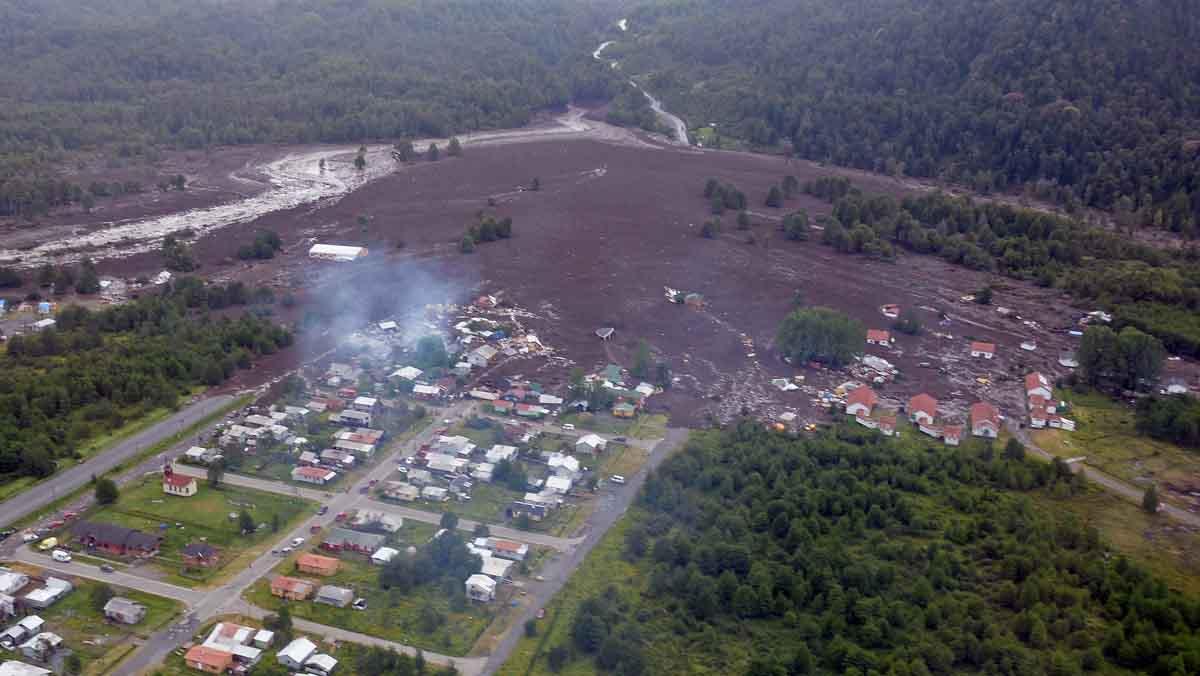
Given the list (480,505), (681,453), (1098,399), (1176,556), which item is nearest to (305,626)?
(480,505)

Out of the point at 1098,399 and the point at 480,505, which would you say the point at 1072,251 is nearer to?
the point at 1098,399

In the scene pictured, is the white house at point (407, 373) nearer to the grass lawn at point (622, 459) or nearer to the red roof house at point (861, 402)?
the grass lawn at point (622, 459)

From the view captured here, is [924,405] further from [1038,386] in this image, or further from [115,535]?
[115,535]

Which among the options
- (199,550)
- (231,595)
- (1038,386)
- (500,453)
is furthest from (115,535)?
(1038,386)

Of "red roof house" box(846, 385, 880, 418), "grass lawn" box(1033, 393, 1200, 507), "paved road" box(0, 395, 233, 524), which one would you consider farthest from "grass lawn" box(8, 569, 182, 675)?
"grass lawn" box(1033, 393, 1200, 507)

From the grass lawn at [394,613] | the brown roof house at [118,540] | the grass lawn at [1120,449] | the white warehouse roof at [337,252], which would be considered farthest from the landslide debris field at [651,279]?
the grass lawn at [394,613]

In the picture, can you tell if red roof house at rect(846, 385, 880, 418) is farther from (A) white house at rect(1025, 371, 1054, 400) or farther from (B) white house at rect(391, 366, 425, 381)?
(B) white house at rect(391, 366, 425, 381)
